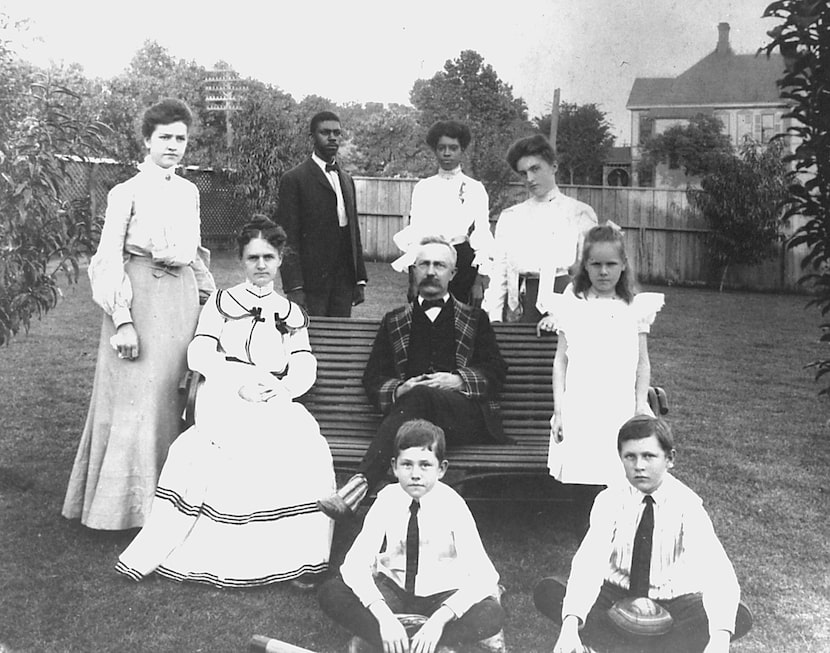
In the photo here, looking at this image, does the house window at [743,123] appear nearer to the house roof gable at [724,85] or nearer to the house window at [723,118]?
the house roof gable at [724,85]

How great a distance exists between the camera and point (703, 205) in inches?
640

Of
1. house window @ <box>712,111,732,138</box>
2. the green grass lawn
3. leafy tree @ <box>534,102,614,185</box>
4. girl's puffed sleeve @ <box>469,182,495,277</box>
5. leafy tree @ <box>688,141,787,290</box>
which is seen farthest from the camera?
house window @ <box>712,111,732,138</box>

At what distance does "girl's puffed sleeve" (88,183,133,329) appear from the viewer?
4.19 meters

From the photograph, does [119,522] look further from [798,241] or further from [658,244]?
[658,244]

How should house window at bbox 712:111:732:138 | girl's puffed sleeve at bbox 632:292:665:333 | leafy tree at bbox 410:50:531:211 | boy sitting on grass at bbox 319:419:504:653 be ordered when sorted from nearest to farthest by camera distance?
boy sitting on grass at bbox 319:419:504:653 < girl's puffed sleeve at bbox 632:292:665:333 < leafy tree at bbox 410:50:531:211 < house window at bbox 712:111:732:138

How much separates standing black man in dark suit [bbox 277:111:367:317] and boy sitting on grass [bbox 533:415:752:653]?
3.07 m

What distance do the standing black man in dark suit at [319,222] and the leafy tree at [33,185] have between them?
1.28m

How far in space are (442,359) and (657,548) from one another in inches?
62.9

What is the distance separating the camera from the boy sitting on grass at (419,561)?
302 cm

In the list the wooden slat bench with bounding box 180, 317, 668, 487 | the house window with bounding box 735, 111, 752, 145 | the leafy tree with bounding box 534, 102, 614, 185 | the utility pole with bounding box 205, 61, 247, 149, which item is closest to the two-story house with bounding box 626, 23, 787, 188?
the house window with bounding box 735, 111, 752, 145

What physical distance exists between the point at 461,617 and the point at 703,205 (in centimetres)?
1445

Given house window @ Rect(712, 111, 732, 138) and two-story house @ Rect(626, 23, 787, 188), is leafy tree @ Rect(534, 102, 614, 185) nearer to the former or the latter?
two-story house @ Rect(626, 23, 787, 188)

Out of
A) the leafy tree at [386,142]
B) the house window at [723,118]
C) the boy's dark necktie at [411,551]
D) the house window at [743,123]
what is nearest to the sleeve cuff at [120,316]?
the boy's dark necktie at [411,551]

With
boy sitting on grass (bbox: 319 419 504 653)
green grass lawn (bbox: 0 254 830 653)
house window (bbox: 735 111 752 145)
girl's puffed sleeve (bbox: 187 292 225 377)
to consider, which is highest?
house window (bbox: 735 111 752 145)
